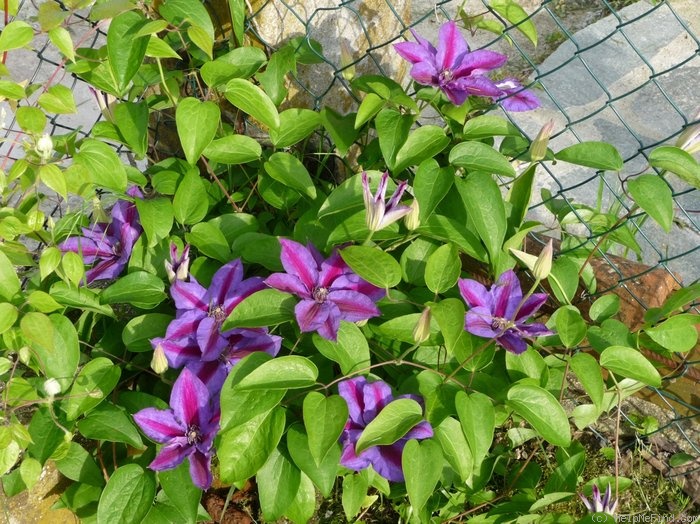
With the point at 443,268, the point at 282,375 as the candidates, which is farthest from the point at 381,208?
the point at 282,375

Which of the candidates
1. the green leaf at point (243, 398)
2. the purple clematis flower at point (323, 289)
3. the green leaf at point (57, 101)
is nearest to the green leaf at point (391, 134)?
the purple clematis flower at point (323, 289)

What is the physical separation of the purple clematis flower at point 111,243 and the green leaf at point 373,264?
1.65 ft

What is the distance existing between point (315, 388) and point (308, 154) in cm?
62

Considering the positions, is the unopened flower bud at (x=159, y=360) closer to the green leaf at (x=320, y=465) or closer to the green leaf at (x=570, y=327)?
the green leaf at (x=320, y=465)

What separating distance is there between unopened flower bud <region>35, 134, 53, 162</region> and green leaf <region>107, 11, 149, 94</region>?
0.50 feet

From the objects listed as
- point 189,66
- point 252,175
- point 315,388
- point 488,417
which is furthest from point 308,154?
point 488,417

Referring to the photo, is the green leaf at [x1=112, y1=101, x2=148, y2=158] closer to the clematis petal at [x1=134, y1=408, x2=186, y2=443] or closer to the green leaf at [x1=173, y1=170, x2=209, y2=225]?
the green leaf at [x1=173, y1=170, x2=209, y2=225]

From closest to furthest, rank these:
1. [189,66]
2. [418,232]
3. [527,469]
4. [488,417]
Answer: [488,417] → [418,232] → [527,469] → [189,66]

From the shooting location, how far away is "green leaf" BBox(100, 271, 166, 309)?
1297 millimetres

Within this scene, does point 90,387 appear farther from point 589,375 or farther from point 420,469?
point 589,375

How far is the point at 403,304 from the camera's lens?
134 centimetres

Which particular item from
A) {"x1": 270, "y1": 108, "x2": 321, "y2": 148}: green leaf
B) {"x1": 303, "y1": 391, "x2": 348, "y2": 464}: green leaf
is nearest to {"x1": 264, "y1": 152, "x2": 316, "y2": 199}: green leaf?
{"x1": 270, "y1": 108, "x2": 321, "y2": 148}: green leaf

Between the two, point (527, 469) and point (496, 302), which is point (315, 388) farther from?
point (527, 469)

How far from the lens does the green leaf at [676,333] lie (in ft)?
4.28
